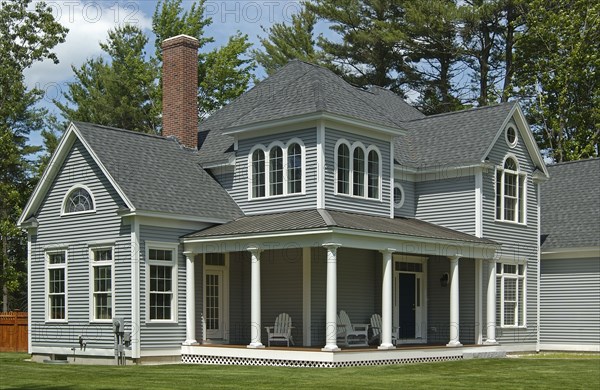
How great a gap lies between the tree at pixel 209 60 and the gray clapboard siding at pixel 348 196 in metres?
24.1

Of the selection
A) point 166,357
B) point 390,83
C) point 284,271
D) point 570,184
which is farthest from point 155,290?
point 390,83

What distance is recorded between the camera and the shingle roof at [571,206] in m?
30.6

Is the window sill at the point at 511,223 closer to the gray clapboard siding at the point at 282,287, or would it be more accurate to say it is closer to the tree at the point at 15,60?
the gray clapboard siding at the point at 282,287

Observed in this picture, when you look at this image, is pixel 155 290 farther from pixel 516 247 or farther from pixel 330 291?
pixel 516 247

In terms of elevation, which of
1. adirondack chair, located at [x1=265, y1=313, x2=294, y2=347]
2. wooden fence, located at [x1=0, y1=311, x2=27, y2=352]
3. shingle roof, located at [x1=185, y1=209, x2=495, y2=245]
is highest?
shingle roof, located at [x1=185, y1=209, x2=495, y2=245]

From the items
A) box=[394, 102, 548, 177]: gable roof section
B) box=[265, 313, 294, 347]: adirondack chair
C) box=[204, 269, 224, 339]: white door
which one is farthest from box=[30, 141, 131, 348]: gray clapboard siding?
box=[394, 102, 548, 177]: gable roof section

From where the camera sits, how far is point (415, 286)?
2919cm

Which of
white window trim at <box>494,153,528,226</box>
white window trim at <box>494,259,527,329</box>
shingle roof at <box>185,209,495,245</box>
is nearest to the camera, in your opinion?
shingle roof at <box>185,209,495,245</box>

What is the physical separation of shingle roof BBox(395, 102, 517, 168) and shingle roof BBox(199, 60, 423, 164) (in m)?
2.43

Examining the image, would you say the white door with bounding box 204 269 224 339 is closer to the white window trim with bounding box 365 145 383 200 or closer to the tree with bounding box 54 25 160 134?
the white window trim with bounding box 365 145 383 200

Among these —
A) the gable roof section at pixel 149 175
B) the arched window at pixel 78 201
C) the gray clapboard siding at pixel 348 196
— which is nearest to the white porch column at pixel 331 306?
the gray clapboard siding at pixel 348 196

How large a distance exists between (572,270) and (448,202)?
5422 millimetres

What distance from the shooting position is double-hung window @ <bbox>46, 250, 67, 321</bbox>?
2614 cm

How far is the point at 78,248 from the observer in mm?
25781
